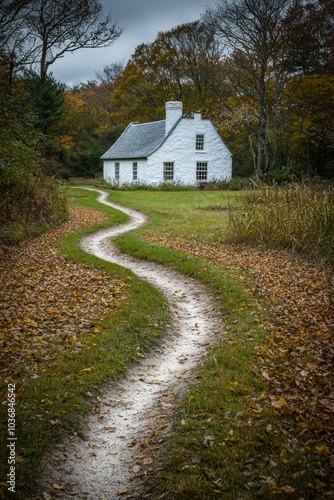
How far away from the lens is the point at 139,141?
124 feet

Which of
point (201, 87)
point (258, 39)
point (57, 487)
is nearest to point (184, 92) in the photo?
point (201, 87)

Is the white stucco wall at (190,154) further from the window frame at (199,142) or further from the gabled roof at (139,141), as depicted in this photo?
the gabled roof at (139,141)

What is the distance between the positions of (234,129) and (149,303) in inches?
1266

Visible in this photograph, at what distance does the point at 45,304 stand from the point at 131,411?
367 cm

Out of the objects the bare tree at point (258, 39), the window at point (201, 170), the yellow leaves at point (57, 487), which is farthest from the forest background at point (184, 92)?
the yellow leaves at point (57, 487)

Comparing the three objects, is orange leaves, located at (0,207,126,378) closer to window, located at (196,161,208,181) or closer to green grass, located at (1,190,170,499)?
green grass, located at (1,190,170,499)

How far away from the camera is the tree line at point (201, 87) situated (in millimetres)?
17047

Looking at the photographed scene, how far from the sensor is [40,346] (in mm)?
6410

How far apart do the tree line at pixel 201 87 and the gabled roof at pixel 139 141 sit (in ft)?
14.4

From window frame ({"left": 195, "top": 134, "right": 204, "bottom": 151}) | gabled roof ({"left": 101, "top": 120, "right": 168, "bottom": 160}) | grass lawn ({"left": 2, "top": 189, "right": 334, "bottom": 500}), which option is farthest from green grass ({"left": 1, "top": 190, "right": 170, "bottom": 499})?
window frame ({"left": 195, "top": 134, "right": 204, "bottom": 151})

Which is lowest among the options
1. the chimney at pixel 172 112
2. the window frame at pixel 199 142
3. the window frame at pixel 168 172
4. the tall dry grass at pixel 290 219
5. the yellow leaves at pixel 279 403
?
the yellow leaves at pixel 279 403

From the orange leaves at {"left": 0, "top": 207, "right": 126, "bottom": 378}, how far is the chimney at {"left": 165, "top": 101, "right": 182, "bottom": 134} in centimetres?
2563

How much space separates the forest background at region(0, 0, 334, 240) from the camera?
1541cm

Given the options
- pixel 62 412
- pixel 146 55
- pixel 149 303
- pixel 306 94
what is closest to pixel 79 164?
pixel 146 55
